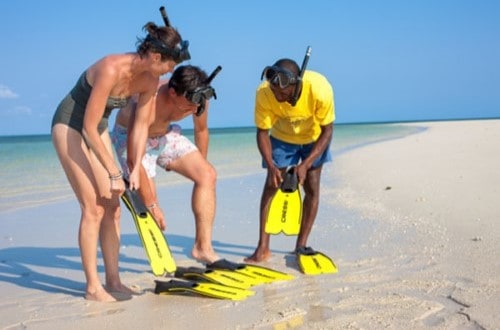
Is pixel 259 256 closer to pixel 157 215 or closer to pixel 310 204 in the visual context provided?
pixel 310 204

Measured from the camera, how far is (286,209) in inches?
219

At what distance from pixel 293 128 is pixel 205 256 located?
130cm

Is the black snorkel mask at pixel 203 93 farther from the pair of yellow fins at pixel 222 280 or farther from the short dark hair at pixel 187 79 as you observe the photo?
the pair of yellow fins at pixel 222 280

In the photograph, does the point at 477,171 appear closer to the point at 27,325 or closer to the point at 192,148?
the point at 192,148

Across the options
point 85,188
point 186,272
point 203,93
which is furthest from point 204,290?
point 203,93

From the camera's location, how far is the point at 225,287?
174 inches

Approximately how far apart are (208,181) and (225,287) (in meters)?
1.36

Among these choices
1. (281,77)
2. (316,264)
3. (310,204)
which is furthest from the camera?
(310,204)

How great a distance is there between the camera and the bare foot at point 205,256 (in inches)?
215

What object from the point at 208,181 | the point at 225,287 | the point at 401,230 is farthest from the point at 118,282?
the point at 401,230

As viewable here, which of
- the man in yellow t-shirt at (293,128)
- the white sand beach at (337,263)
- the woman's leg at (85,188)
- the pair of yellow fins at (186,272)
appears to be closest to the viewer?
the white sand beach at (337,263)

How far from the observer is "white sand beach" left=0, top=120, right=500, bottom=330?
375 cm

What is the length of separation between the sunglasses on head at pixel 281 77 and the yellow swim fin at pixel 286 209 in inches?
33.3

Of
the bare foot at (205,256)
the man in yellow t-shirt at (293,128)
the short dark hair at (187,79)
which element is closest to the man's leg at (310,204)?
the man in yellow t-shirt at (293,128)
